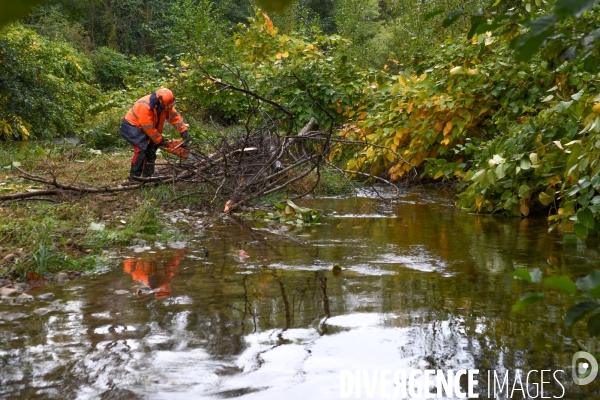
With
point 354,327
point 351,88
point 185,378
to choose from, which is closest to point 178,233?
point 354,327

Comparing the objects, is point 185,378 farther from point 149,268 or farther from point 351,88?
point 351,88

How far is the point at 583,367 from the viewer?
2523mm

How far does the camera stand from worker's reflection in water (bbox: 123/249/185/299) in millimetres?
3795

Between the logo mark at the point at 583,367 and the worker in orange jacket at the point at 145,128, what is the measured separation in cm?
639

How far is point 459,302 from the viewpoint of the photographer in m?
3.46

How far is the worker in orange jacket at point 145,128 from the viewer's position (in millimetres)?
8320

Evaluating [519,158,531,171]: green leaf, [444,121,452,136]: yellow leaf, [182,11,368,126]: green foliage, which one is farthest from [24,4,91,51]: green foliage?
[519,158,531,171]: green leaf

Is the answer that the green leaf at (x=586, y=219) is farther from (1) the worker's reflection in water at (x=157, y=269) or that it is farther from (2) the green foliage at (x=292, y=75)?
(2) the green foliage at (x=292, y=75)

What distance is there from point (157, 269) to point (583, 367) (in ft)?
9.06

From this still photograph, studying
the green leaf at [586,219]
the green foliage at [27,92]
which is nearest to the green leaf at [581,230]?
the green leaf at [586,219]

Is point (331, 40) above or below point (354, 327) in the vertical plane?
above

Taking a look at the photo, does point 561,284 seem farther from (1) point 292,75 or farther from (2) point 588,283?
(1) point 292,75

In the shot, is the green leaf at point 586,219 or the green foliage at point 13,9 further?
the green leaf at point 586,219

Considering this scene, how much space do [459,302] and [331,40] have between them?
10106mm
